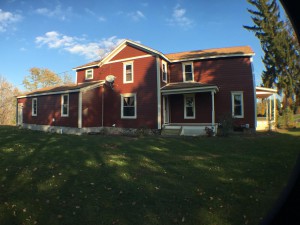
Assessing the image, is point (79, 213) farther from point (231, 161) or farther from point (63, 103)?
point (63, 103)

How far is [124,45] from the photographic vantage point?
19.8 meters

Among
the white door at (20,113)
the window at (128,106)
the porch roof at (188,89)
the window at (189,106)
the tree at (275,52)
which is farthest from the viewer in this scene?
the tree at (275,52)

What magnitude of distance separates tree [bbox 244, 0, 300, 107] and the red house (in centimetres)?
1443

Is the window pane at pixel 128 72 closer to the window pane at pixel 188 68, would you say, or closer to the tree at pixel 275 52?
the window pane at pixel 188 68

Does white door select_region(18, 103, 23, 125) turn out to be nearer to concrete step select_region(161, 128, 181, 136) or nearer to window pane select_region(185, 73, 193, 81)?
concrete step select_region(161, 128, 181, 136)

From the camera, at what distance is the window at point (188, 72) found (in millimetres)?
19438

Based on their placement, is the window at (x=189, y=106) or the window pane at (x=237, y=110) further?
the window at (x=189, y=106)

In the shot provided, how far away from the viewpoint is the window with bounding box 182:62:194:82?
765 inches

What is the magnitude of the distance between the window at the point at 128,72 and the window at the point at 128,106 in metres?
1.32

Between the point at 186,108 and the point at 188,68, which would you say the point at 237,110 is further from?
the point at 188,68

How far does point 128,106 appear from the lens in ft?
→ 63.2

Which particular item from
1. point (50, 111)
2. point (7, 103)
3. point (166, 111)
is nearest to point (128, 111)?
point (166, 111)

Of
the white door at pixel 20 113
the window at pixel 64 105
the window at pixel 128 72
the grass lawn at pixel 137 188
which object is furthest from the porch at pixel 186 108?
the white door at pixel 20 113

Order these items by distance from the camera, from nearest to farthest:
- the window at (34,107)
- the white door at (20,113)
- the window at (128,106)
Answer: the window at (128,106) < the window at (34,107) < the white door at (20,113)
